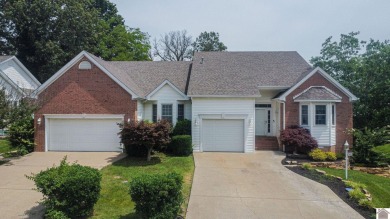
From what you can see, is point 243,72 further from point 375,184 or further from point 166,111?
point 375,184

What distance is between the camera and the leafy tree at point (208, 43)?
51.3 metres

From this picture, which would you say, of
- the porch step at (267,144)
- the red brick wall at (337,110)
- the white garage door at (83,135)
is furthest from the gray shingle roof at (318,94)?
the white garage door at (83,135)

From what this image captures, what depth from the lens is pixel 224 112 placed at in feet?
59.7

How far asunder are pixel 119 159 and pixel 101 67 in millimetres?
6227

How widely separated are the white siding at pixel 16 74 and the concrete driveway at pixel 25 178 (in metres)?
12.9

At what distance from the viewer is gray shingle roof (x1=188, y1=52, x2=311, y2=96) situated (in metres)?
18.6

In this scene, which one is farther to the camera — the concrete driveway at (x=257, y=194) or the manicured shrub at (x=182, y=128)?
the manicured shrub at (x=182, y=128)

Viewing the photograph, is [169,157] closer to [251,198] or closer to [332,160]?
[251,198]

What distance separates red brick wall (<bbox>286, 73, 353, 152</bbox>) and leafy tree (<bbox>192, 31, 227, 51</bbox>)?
34356 millimetres

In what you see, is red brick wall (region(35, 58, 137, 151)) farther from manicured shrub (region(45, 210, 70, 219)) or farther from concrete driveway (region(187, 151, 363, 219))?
manicured shrub (region(45, 210, 70, 219))

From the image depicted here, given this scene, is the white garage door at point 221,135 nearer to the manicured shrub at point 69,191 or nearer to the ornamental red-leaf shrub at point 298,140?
the ornamental red-leaf shrub at point 298,140

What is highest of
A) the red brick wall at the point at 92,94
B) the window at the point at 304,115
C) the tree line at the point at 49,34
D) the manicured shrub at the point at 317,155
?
the tree line at the point at 49,34

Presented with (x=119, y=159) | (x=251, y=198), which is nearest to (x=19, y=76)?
(x=119, y=159)

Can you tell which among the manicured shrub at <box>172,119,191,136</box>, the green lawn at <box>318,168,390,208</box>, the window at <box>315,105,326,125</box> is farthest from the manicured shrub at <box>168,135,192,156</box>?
the window at <box>315,105,326,125</box>
